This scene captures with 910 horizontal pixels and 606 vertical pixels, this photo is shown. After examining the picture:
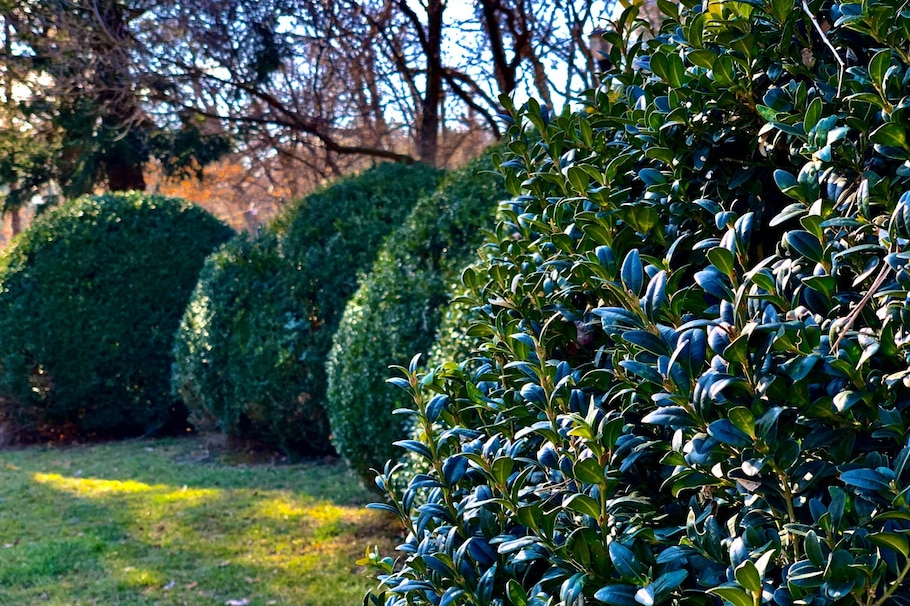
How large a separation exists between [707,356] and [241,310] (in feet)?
23.7

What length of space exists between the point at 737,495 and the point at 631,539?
169 millimetres

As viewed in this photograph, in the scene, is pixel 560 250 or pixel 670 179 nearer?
pixel 670 179

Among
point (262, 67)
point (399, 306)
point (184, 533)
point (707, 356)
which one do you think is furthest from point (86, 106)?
point (707, 356)

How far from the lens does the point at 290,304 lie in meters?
7.80

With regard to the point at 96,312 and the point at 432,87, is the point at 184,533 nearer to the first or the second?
the point at 96,312

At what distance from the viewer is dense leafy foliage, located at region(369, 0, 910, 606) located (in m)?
1.12

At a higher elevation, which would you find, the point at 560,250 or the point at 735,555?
the point at 560,250

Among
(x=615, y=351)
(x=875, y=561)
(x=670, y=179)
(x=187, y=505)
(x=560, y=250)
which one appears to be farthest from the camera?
(x=187, y=505)

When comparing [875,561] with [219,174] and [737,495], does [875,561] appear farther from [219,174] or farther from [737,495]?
[219,174]

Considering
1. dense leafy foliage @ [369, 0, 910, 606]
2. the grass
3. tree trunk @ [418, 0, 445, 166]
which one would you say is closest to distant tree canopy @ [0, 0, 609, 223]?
tree trunk @ [418, 0, 445, 166]

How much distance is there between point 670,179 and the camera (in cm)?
158

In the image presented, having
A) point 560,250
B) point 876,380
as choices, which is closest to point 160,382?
point 560,250

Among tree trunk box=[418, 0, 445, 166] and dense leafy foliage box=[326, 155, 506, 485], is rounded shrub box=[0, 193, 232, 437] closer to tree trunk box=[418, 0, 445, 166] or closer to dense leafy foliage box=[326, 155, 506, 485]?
tree trunk box=[418, 0, 445, 166]

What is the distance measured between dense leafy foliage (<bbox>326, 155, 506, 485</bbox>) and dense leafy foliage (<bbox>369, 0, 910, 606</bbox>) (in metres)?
2.97
